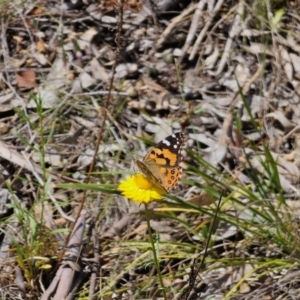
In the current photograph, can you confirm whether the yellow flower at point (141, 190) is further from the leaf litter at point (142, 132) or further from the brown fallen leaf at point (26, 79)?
the brown fallen leaf at point (26, 79)

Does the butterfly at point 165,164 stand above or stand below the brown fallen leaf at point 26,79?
above

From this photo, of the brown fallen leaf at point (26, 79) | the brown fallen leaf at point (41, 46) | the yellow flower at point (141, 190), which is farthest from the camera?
the brown fallen leaf at point (41, 46)

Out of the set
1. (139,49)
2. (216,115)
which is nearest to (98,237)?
(216,115)

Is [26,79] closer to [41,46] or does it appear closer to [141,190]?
[41,46]

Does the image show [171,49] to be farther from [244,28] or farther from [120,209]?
[120,209]

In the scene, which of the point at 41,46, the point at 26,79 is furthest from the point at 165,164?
the point at 41,46

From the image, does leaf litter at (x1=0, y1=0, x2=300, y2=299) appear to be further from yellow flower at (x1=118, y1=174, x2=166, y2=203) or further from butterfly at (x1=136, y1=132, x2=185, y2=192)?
yellow flower at (x1=118, y1=174, x2=166, y2=203)

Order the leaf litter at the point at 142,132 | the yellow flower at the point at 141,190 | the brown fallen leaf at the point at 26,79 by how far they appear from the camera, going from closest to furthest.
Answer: the yellow flower at the point at 141,190, the leaf litter at the point at 142,132, the brown fallen leaf at the point at 26,79

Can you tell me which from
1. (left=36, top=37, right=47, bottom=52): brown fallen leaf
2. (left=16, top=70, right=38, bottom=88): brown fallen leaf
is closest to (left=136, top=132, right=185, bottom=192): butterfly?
(left=16, top=70, right=38, bottom=88): brown fallen leaf

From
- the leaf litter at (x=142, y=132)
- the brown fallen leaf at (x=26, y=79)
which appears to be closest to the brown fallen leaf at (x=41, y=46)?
the leaf litter at (x=142, y=132)
